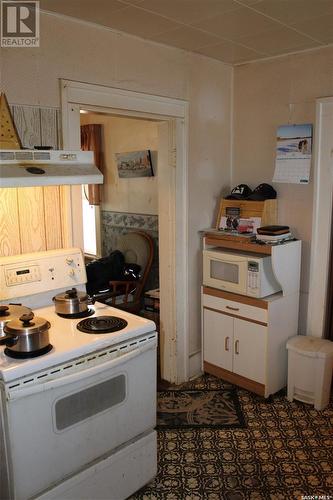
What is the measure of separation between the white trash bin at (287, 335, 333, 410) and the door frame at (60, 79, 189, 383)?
2.67 feet

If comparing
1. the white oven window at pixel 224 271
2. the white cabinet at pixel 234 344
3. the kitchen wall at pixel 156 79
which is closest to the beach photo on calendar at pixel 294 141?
the kitchen wall at pixel 156 79

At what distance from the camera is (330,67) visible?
9.66 ft

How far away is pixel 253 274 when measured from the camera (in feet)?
9.82

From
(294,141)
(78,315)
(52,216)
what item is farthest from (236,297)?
(52,216)

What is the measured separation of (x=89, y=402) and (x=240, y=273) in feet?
4.98

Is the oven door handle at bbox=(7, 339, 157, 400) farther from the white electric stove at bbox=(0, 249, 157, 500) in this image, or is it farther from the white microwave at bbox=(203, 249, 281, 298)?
the white microwave at bbox=(203, 249, 281, 298)

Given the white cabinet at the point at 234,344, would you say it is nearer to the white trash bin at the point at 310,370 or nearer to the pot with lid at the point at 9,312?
the white trash bin at the point at 310,370

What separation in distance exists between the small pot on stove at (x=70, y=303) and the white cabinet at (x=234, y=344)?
50.2 inches

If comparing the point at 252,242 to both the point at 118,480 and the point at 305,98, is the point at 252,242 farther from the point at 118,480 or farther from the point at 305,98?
the point at 118,480

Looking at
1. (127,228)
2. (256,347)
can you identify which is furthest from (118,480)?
(127,228)

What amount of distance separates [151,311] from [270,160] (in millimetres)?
1646

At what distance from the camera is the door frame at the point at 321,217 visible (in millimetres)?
3016

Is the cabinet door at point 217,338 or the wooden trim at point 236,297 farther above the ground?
the wooden trim at point 236,297

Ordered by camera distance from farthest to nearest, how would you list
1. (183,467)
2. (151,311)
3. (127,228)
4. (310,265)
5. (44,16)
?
(127,228) → (151,311) → (310,265) → (183,467) → (44,16)
